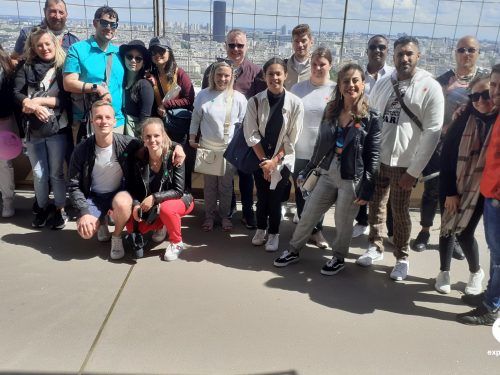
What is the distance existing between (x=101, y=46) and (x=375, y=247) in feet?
9.88

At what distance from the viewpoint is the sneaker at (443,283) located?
324 cm

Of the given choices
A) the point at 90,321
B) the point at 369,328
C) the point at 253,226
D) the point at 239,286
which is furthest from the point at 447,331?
the point at 90,321

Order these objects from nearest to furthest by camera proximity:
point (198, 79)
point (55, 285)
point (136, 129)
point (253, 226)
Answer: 1. point (55, 285)
2. point (136, 129)
3. point (253, 226)
4. point (198, 79)

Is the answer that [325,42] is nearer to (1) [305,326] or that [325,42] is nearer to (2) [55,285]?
(1) [305,326]

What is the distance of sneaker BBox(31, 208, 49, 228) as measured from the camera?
4.11 meters

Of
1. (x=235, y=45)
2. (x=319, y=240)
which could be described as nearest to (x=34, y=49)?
(x=235, y=45)

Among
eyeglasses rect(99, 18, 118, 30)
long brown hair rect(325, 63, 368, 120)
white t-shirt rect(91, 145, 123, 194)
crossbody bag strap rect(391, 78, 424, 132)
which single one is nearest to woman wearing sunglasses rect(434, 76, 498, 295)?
crossbody bag strap rect(391, 78, 424, 132)

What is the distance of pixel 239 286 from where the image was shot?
3230 millimetres

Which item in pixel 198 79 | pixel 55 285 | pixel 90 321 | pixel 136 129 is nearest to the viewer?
pixel 90 321

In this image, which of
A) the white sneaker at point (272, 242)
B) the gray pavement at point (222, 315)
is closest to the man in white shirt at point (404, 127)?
the gray pavement at point (222, 315)

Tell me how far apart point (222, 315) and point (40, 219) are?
2281 millimetres

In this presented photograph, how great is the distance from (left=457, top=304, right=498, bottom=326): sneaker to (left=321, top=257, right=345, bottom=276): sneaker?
0.93 m

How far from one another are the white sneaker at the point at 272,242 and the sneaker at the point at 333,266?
513 millimetres

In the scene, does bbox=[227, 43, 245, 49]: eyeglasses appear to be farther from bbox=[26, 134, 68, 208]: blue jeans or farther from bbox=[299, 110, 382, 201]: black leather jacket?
bbox=[26, 134, 68, 208]: blue jeans
